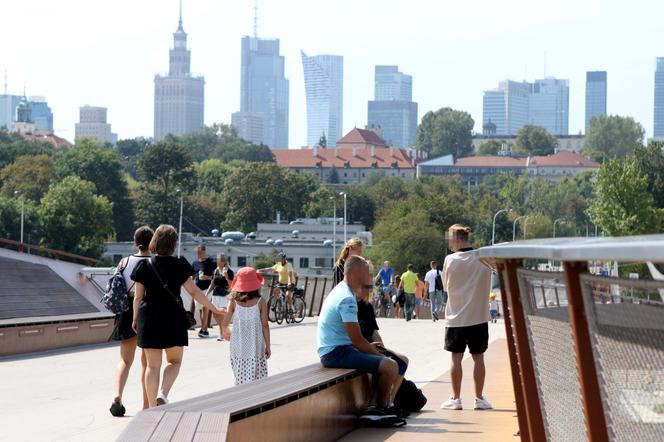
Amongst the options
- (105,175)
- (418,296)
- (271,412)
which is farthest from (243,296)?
(105,175)

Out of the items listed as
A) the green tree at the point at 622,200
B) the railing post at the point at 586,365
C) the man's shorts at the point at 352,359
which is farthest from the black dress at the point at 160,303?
the green tree at the point at 622,200

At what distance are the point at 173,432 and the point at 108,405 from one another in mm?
5988

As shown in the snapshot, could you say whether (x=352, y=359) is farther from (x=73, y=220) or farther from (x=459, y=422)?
(x=73, y=220)

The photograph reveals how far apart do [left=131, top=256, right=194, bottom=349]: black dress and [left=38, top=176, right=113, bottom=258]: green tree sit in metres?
114

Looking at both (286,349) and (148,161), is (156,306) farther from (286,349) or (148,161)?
(148,161)

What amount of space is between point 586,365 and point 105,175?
491 ft

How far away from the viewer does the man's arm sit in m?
10.8

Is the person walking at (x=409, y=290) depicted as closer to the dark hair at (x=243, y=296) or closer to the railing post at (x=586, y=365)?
the dark hair at (x=243, y=296)

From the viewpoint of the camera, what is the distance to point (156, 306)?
10.7m

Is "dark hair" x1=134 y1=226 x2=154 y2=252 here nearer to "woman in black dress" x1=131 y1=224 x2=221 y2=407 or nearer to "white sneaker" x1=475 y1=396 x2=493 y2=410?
"woman in black dress" x1=131 y1=224 x2=221 y2=407

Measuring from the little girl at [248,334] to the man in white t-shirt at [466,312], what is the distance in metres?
1.67

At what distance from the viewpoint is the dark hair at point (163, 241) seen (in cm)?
1059

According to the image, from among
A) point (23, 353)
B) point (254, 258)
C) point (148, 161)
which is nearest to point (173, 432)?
point (23, 353)

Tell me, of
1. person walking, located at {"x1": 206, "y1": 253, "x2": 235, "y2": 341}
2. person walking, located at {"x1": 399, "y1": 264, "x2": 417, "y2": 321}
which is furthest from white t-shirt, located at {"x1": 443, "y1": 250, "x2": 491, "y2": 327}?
person walking, located at {"x1": 399, "y1": 264, "x2": 417, "y2": 321}
